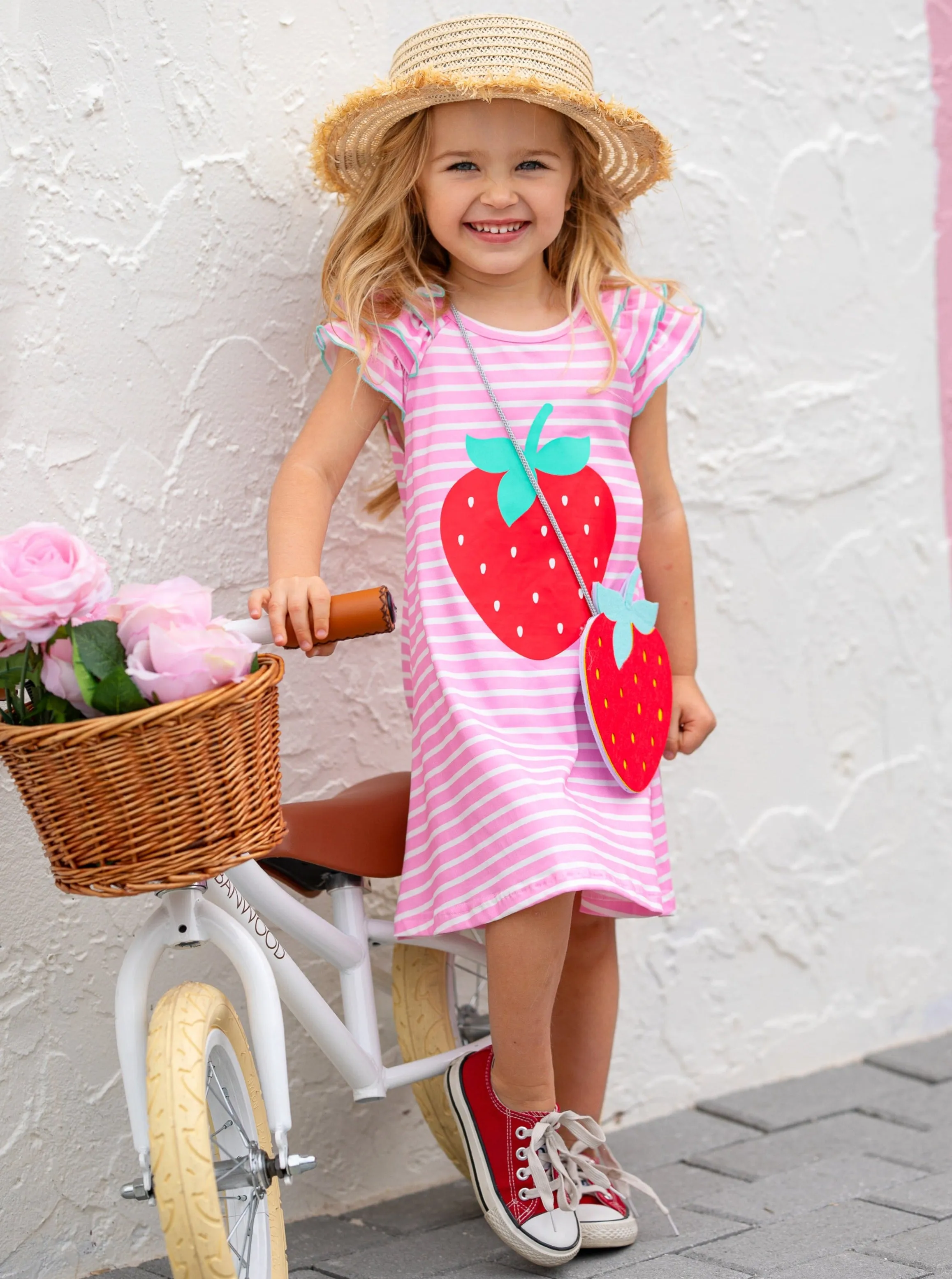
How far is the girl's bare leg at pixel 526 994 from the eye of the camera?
5.87 feet

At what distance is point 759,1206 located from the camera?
6.86 feet

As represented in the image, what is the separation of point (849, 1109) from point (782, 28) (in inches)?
74.8

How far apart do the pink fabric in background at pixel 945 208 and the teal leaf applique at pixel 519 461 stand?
1195 mm

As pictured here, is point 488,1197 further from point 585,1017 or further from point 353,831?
point 353,831

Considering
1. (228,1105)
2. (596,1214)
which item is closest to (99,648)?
(228,1105)

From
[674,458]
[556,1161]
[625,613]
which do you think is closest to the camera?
[556,1161]

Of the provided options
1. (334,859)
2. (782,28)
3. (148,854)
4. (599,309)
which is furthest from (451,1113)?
(782,28)

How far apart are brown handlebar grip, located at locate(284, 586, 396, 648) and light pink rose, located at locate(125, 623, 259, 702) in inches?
7.7

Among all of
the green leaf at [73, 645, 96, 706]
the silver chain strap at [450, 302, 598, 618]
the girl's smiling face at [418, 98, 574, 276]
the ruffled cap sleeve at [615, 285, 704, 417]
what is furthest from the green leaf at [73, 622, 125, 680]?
the ruffled cap sleeve at [615, 285, 704, 417]

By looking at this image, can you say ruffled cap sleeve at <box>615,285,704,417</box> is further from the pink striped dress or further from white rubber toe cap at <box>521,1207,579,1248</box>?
white rubber toe cap at <box>521,1207,579,1248</box>

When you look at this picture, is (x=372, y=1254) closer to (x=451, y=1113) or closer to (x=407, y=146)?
(x=451, y=1113)

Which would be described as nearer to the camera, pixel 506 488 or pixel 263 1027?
pixel 263 1027

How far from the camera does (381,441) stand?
220 cm

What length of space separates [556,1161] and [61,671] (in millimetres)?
913
